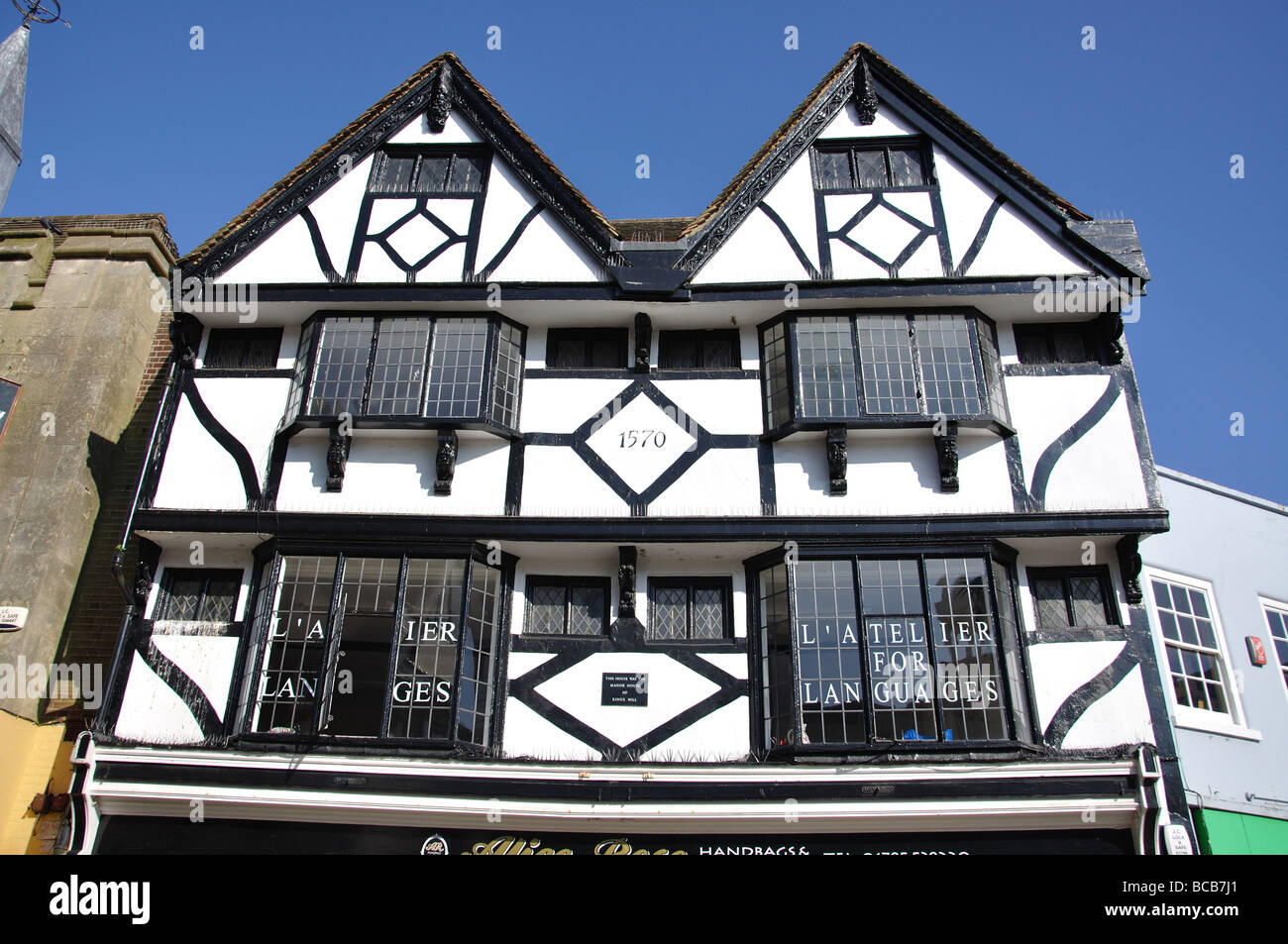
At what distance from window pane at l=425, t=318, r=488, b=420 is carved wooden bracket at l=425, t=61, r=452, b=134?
3.15m

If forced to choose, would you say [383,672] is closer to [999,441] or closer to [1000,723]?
[1000,723]

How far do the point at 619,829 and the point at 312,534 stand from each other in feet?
16.3

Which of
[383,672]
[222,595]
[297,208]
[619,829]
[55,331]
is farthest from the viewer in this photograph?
[55,331]

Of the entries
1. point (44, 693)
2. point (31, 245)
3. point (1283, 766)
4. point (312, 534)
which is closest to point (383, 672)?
point (312, 534)

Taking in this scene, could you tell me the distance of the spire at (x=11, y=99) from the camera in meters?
13.4

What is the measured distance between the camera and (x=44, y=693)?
1233 cm

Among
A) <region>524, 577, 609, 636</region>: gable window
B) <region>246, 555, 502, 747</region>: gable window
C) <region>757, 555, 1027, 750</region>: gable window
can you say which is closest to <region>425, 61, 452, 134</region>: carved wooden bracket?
<region>246, 555, 502, 747</region>: gable window

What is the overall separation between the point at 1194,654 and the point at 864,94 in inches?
345

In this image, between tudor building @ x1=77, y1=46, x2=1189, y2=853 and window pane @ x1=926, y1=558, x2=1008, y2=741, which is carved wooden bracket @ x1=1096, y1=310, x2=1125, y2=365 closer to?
tudor building @ x1=77, y1=46, x2=1189, y2=853

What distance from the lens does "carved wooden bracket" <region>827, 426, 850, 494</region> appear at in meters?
11.6

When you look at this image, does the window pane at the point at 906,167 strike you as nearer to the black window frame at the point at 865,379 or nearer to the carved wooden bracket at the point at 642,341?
the black window frame at the point at 865,379

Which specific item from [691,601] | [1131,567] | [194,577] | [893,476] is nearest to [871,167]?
[893,476]

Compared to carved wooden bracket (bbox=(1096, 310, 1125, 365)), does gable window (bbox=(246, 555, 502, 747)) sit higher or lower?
lower

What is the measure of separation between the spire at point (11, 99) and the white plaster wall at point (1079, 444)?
541 inches
